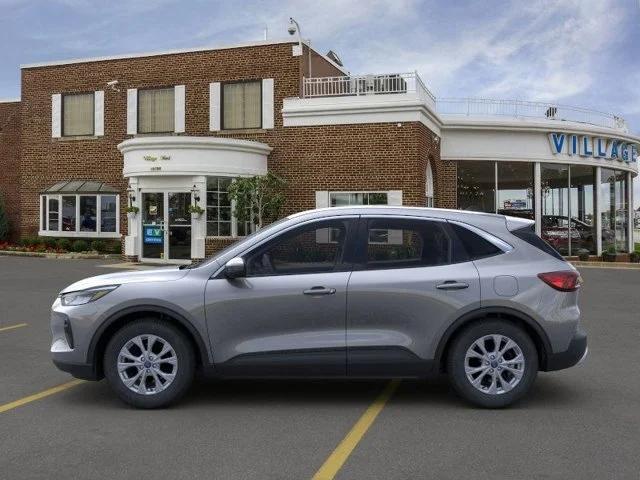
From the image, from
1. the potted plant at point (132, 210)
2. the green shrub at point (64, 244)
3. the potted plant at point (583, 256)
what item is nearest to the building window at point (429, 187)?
the potted plant at point (583, 256)

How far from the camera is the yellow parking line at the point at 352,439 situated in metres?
4.21

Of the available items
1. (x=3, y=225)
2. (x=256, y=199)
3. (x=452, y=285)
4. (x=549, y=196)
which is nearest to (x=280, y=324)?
(x=452, y=285)

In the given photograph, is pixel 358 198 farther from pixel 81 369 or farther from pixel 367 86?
pixel 81 369

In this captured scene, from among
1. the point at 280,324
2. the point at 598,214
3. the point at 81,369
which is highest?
the point at 598,214

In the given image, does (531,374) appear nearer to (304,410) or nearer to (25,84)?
(304,410)

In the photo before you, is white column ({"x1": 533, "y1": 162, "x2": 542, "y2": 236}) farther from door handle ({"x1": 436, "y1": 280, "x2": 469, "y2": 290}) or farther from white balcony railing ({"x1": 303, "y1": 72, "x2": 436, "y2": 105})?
door handle ({"x1": 436, "y1": 280, "x2": 469, "y2": 290})

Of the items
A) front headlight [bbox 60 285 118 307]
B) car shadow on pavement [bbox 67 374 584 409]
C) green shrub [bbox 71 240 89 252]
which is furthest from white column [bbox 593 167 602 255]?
front headlight [bbox 60 285 118 307]

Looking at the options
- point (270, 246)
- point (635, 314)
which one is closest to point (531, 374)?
point (270, 246)

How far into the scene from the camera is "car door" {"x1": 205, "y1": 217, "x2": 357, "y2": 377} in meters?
5.47

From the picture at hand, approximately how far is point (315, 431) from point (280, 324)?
0.91 m

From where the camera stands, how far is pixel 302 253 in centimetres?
565

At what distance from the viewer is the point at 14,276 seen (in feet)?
56.4

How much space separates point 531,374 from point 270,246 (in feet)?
7.81

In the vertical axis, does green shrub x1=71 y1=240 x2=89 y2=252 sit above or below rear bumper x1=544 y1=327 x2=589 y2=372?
above
